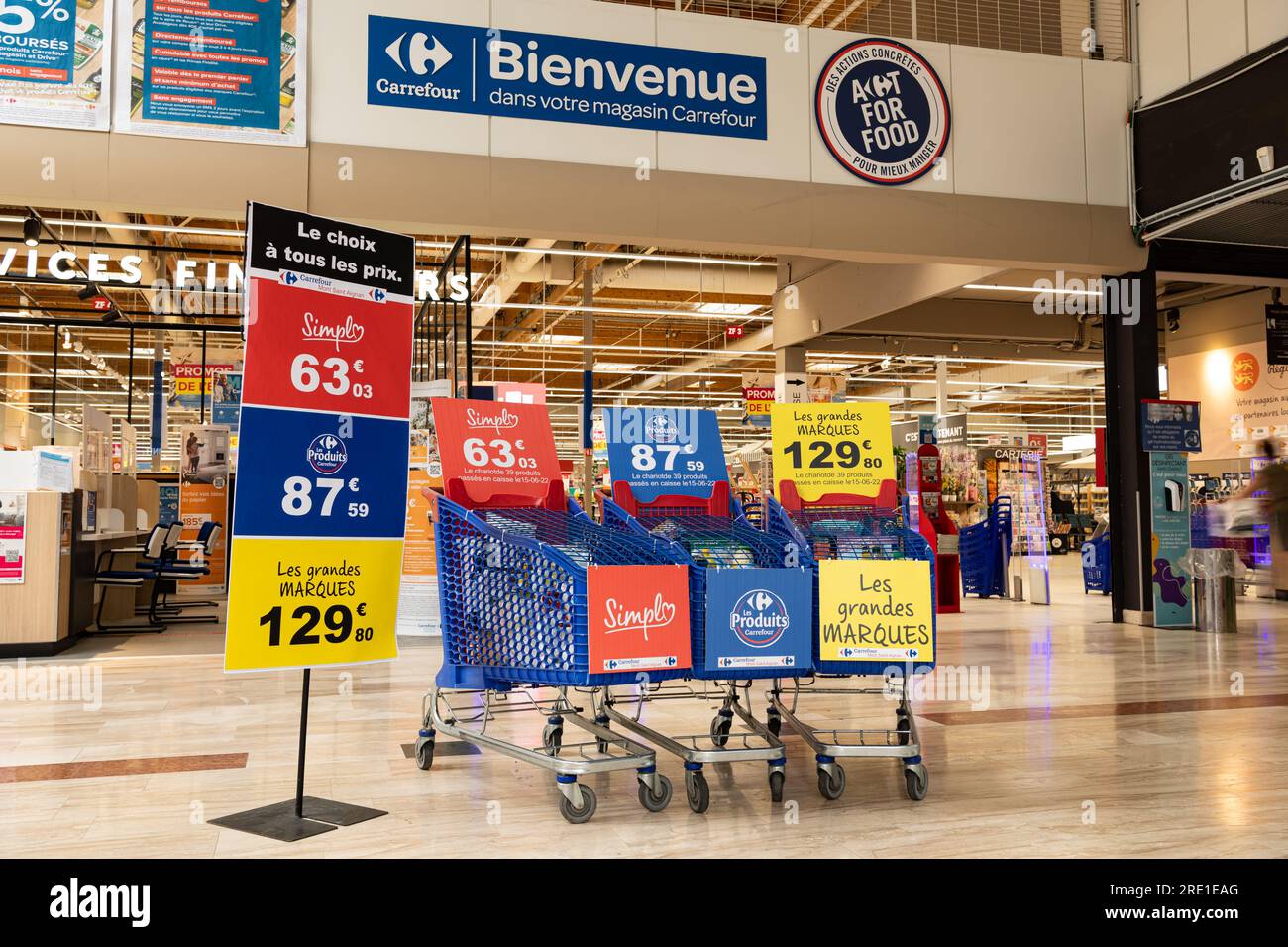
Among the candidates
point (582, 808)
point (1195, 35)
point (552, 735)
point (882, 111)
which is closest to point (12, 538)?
point (552, 735)

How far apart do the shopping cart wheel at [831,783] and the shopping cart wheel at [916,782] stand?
22 centimetres

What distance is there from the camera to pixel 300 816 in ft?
10.7

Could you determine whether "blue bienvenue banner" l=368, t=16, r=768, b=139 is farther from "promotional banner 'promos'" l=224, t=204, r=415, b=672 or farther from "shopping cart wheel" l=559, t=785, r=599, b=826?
"shopping cart wheel" l=559, t=785, r=599, b=826

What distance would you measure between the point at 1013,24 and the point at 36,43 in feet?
26.6

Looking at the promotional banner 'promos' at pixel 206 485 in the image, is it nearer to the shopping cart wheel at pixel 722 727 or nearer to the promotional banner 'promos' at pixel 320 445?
the shopping cart wheel at pixel 722 727

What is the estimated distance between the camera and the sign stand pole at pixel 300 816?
123 inches

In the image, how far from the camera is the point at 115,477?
10.9 m

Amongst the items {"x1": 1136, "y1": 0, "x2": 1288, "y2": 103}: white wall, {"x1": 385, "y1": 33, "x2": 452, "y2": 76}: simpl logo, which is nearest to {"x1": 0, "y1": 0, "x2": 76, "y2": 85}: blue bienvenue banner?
{"x1": 385, "y1": 33, "x2": 452, "y2": 76}: simpl logo

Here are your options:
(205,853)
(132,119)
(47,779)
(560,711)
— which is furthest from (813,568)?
(132,119)

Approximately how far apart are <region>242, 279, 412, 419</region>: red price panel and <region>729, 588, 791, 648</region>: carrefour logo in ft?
4.25

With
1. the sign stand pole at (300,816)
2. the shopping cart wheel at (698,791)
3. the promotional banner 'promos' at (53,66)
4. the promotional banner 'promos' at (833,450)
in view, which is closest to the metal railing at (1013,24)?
the promotional banner 'promos' at (53,66)

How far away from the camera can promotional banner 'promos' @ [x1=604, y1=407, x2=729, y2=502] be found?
4285mm

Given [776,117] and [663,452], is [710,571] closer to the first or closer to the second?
[663,452]

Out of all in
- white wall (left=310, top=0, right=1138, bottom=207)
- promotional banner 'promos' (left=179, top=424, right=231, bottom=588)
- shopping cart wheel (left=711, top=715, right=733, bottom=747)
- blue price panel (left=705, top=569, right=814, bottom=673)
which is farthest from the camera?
promotional banner 'promos' (left=179, top=424, right=231, bottom=588)
